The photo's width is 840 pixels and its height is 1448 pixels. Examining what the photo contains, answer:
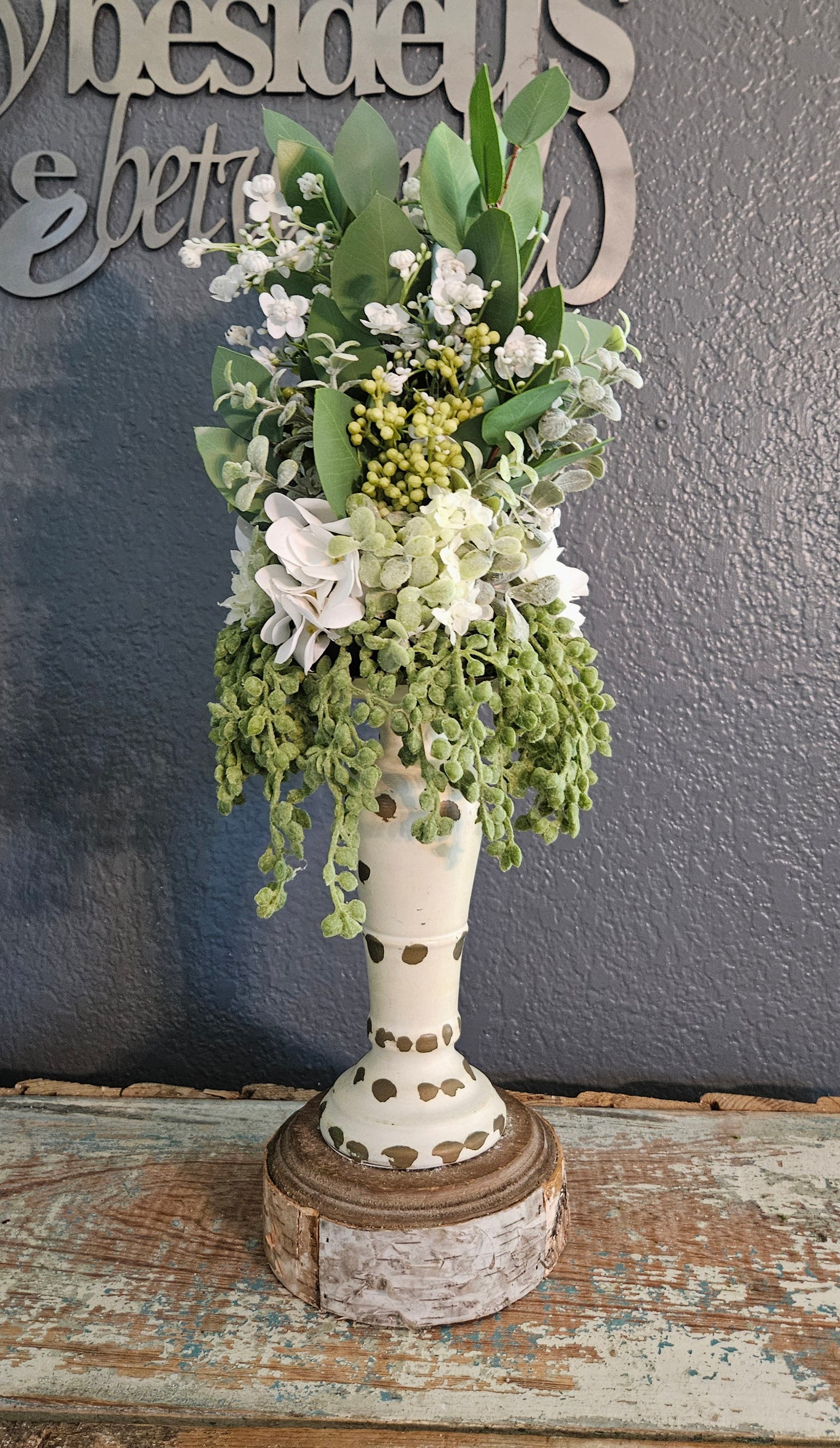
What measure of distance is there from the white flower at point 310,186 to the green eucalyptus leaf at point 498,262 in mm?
147

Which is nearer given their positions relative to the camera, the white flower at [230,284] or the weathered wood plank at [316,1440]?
the weathered wood plank at [316,1440]

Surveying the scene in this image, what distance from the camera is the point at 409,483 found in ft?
2.63

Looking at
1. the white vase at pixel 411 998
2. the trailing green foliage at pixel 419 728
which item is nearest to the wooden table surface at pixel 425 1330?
the white vase at pixel 411 998

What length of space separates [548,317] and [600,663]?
57 centimetres

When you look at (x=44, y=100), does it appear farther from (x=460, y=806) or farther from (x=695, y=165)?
(x=460, y=806)

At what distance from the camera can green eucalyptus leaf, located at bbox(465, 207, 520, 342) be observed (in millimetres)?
772

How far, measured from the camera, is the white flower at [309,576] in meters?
0.80

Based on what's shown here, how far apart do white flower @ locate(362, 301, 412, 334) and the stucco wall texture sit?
529 mm

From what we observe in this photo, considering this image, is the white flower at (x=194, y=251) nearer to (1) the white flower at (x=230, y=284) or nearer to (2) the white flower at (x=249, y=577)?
(1) the white flower at (x=230, y=284)

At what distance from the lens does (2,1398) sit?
30.3 inches

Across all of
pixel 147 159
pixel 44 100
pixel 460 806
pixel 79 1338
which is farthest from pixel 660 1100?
pixel 44 100

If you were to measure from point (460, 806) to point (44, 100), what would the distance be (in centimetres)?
107

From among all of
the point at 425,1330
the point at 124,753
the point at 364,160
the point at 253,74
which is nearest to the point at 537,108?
the point at 364,160

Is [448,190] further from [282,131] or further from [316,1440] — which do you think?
[316,1440]
